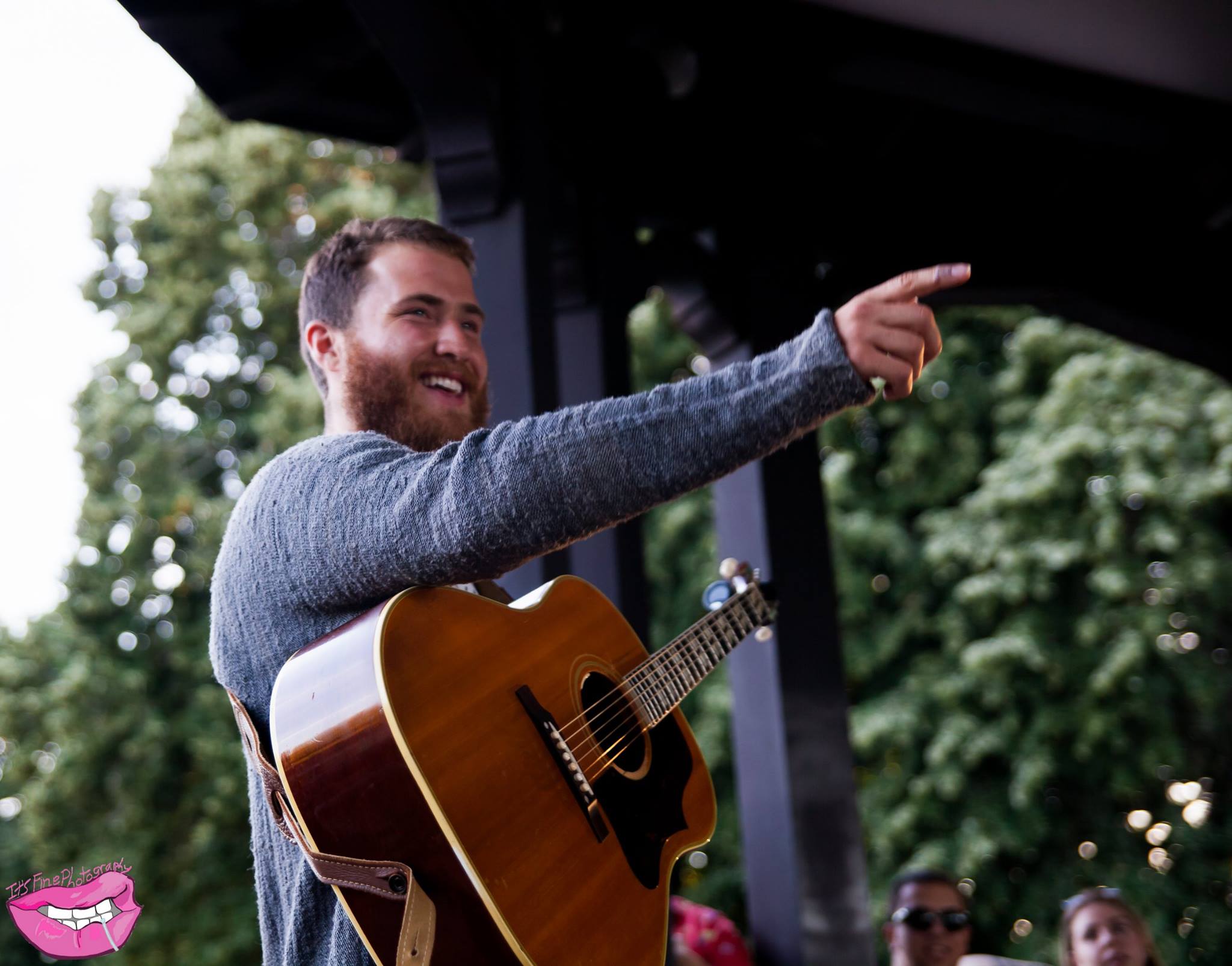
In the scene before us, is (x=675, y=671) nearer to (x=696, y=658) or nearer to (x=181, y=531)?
(x=696, y=658)

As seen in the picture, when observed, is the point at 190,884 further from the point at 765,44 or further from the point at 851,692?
the point at 765,44

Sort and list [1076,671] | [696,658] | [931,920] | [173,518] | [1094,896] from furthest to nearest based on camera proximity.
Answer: [173,518]
[1076,671]
[1094,896]
[931,920]
[696,658]

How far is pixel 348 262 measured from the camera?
1318 mm

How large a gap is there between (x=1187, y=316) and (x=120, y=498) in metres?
7.65

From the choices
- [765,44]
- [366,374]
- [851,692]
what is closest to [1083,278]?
[765,44]

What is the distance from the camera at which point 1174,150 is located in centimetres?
366

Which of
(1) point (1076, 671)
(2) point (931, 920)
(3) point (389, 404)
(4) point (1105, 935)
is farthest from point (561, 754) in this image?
(1) point (1076, 671)

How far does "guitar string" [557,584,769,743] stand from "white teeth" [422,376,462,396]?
0.38 metres

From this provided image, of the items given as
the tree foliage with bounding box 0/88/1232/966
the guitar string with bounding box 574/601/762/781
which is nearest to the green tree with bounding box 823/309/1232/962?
the tree foliage with bounding box 0/88/1232/966

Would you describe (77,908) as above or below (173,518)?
above

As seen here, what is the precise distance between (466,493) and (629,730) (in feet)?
1.28

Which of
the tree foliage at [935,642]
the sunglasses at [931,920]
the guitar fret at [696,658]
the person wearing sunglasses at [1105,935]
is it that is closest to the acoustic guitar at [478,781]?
the guitar fret at [696,658]

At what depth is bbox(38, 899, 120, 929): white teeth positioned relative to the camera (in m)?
1.26

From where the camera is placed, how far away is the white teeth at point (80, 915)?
4.12ft
